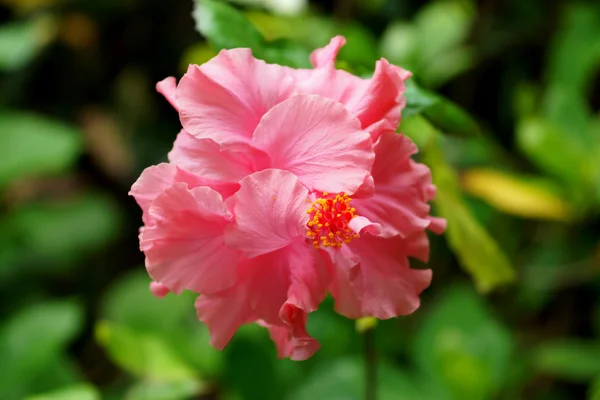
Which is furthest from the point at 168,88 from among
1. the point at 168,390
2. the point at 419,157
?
the point at 168,390

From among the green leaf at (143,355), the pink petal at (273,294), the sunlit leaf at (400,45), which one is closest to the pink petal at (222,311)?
the pink petal at (273,294)

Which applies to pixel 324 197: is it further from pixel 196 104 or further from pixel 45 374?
pixel 45 374

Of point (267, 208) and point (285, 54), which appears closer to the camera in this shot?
point (267, 208)

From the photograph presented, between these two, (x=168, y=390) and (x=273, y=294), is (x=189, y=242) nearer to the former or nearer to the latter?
(x=273, y=294)

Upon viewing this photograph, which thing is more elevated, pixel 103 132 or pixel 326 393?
pixel 326 393

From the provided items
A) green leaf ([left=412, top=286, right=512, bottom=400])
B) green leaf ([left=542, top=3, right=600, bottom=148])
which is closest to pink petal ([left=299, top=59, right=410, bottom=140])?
green leaf ([left=412, top=286, right=512, bottom=400])

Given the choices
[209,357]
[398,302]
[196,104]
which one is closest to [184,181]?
[196,104]

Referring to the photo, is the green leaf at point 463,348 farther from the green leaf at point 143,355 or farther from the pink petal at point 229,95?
the pink petal at point 229,95
